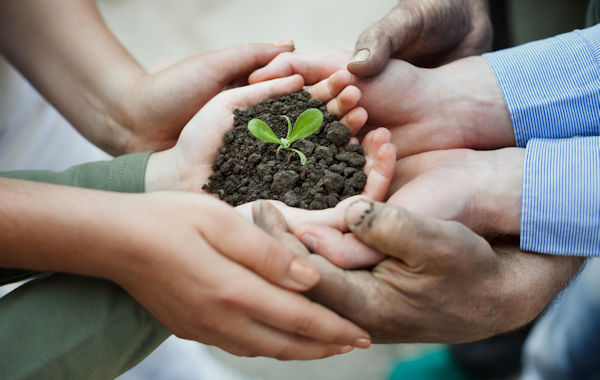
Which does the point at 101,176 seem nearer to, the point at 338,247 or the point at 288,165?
the point at 288,165

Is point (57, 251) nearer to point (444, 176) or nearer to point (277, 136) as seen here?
point (277, 136)

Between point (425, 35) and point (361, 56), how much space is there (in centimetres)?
39

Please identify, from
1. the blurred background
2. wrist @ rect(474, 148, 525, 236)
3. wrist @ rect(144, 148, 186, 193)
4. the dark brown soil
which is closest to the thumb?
the dark brown soil

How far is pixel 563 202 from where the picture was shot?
1002mm

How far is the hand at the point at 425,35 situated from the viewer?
117 centimetres

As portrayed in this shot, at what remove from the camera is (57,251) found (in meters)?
0.85

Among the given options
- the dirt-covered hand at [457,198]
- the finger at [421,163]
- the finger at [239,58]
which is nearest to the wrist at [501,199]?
the dirt-covered hand at [457,198]

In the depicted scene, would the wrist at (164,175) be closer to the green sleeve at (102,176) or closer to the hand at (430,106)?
the green sleeve at (102,176)

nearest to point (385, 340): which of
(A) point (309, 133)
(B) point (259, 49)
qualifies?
(A) point (309, 133)

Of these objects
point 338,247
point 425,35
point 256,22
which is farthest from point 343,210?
point 256,22

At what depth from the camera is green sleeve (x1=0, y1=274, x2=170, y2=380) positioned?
0.86 meters

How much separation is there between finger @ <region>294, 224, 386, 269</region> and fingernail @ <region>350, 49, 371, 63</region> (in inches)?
17.0

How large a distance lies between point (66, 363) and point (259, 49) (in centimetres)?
88

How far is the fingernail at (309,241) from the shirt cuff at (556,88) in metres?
0.65
